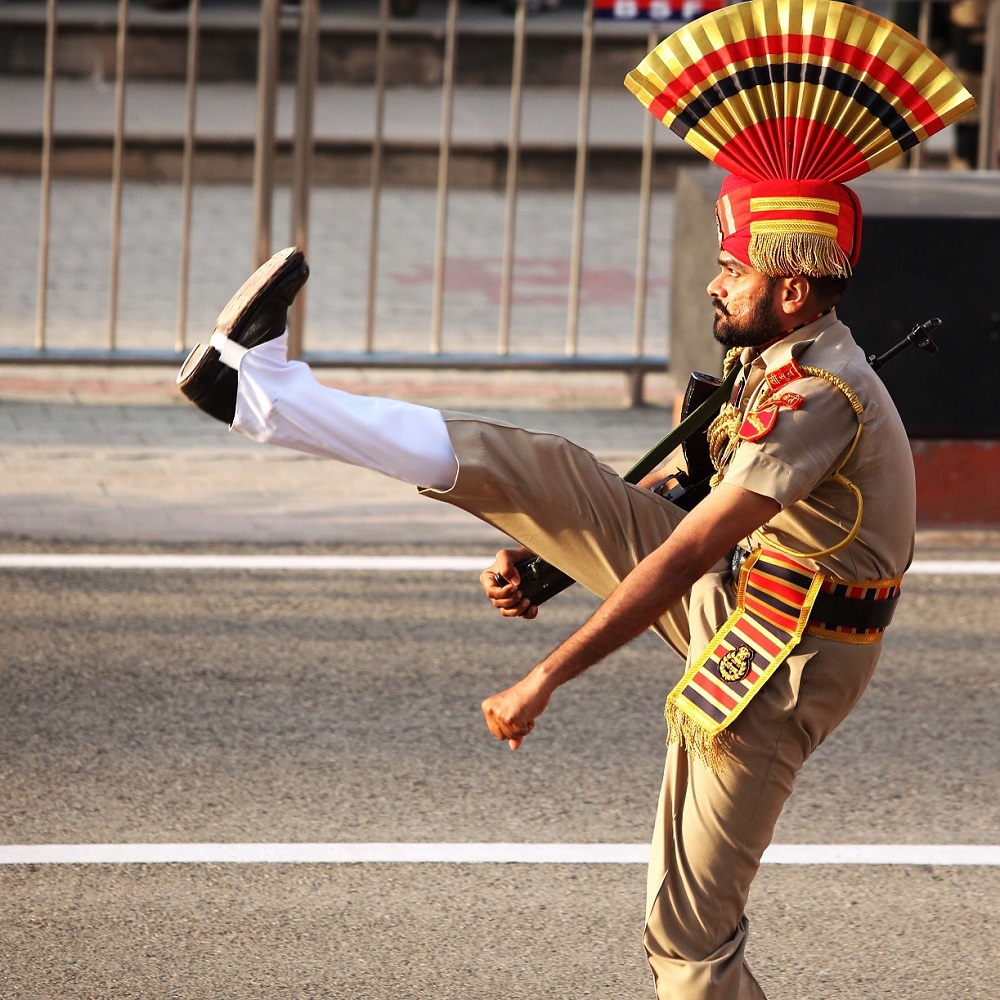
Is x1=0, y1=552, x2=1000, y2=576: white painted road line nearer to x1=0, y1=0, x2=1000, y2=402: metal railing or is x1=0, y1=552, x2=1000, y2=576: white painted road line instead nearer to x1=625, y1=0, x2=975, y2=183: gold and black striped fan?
x1=0, y1=0, x2=1000, y2=402: metal railing

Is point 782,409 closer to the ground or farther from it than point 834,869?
farther from it

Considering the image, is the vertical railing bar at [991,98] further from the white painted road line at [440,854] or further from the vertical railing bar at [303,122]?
the white painted road line at [440,854]

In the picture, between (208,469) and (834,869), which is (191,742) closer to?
(834,869)

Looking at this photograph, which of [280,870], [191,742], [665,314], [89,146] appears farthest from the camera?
[89,146]

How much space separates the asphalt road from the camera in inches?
158

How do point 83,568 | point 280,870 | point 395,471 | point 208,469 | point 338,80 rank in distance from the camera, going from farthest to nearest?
point 338,80 < point 208,469 < point 83,568 < point 280,870 < point 395,471

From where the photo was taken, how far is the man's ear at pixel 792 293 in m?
3.12

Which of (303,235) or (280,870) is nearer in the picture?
(280,870)

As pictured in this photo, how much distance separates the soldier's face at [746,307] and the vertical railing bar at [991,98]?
590cm

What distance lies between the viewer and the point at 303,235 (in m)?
8.59

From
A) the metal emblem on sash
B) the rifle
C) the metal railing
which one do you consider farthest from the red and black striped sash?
the metal railing

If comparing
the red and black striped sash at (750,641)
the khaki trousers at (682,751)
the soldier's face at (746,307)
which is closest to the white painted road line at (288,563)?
the khaki trousers at (682,751)

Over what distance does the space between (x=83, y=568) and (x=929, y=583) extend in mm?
3010

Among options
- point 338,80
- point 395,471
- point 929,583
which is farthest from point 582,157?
point 338,80
